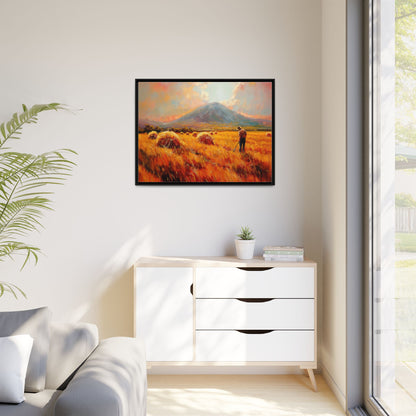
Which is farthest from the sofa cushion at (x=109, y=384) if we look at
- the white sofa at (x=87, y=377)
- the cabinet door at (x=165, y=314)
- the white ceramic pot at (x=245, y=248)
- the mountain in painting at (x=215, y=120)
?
the mountain in painting at (x=215, y=120)

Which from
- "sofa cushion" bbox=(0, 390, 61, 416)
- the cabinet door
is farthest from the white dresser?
"sofa cushion" bbox=(0, 390, 61, 416)

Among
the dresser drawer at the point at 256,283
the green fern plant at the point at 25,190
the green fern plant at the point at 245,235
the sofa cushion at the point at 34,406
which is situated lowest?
the sofa cushion at the point at 34,406

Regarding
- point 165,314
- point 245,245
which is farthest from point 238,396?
point 245,245

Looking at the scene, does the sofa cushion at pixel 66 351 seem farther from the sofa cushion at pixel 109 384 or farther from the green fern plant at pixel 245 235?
the green fern plant at pixel 245 235

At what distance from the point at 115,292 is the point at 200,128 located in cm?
128

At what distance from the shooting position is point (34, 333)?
1.89 meters

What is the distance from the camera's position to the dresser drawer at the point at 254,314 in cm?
276

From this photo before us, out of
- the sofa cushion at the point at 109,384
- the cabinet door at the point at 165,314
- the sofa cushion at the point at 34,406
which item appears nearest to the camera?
the sofa cushion at the point at 109,384

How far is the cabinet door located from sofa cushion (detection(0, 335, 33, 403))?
99cm

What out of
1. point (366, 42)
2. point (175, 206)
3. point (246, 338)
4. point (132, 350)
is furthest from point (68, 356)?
point (366, 42)

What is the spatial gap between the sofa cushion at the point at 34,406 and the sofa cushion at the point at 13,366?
3 cm

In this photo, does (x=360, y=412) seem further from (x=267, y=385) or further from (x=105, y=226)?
(x=105, y=226)

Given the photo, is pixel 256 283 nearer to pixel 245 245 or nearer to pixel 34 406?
pixel 245 245

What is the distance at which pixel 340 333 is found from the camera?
2.67 meters
